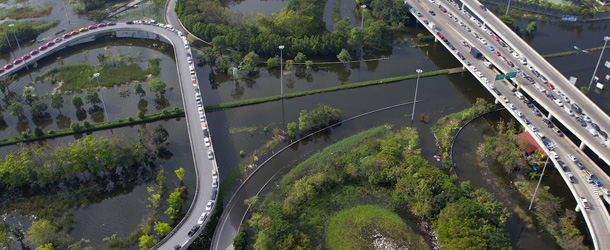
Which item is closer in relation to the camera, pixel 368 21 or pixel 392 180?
pixel 392 180

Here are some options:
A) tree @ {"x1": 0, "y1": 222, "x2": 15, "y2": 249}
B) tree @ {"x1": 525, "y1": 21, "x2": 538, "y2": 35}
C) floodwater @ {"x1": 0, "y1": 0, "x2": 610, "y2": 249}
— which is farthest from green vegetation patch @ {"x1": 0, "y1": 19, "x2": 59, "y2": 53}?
tree @ {"x1": 525, "y1": 21, "x2": 538, "y2": 35}

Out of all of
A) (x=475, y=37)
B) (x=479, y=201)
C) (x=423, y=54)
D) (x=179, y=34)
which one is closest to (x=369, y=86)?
(x=423, y=54)

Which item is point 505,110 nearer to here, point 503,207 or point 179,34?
point 503,207

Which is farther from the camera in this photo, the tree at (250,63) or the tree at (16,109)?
the tree at (250,63)

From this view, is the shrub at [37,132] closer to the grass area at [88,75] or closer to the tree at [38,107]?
the tree at [38,107]

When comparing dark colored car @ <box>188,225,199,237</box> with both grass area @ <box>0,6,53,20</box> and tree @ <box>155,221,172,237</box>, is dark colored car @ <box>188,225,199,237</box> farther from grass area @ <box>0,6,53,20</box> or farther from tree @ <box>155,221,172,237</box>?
grass area @ <box>0,6,53,20</box>

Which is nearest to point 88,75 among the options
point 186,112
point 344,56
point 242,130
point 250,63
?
point 186,112

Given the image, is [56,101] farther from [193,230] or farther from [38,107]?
[193,230]

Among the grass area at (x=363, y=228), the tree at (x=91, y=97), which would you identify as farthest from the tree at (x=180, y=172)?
the tree at (x=91, y=97)
